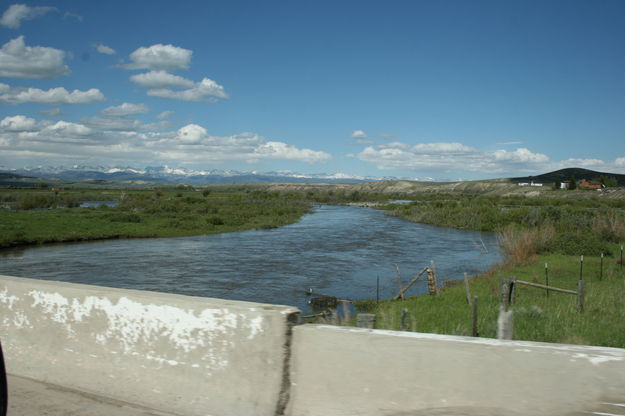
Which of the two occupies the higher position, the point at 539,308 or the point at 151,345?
the point at 151,345

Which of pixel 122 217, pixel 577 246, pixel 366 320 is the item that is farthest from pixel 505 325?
pixel 122 217

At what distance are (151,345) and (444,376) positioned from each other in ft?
7.74

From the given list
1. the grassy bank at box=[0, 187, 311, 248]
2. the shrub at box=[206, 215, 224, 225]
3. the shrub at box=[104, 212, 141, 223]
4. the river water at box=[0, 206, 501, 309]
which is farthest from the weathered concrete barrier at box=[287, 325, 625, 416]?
the shrub at box=[104, 212, 141, 223]

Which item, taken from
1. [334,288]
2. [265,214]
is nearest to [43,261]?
[334,288]

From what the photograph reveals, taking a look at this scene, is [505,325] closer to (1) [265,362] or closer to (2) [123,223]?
(1) [265,362]

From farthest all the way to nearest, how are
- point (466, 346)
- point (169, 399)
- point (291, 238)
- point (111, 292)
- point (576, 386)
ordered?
point (291, 238), point (111, 292), point (169, 399), point (466, 346), point (576, 386)

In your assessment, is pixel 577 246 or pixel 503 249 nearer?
pixel 577 246

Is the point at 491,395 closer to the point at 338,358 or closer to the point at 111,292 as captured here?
the point at 338,358

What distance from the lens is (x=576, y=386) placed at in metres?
3.16

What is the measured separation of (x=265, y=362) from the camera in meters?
3.83

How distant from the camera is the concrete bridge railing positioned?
10.6 feet

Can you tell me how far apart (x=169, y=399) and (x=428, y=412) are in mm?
2065

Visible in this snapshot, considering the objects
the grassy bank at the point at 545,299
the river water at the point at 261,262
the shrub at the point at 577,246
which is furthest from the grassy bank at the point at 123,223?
the shrub at the point at 577,246

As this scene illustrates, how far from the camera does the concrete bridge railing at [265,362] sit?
10.6ft
